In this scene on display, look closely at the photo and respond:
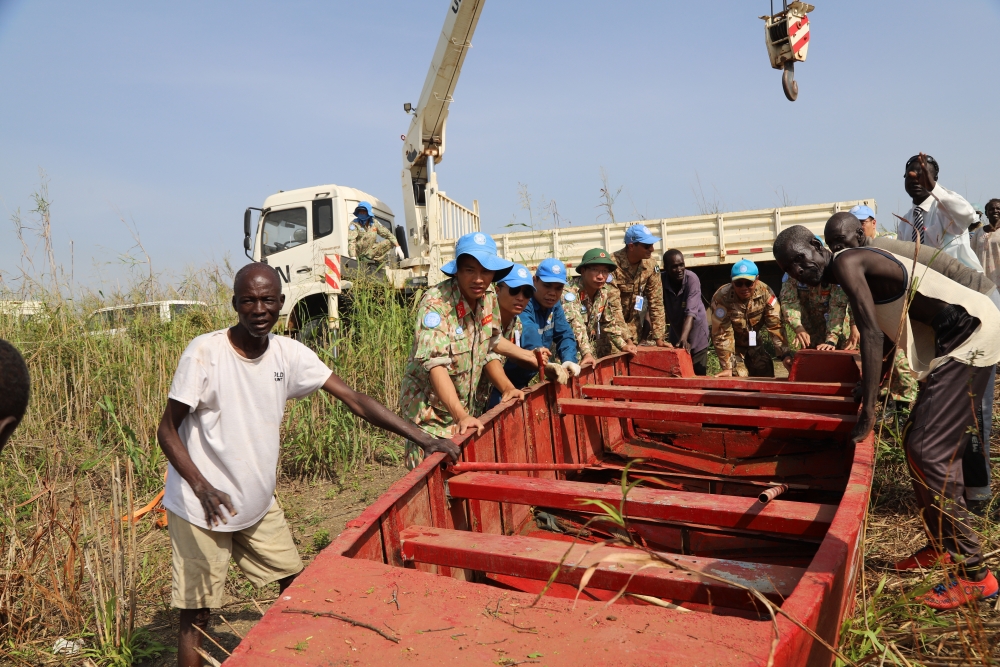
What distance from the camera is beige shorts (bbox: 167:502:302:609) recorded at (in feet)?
7.59

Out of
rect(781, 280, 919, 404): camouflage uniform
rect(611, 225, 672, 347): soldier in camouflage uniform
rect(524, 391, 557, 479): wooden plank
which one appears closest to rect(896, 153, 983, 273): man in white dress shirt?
rect(781, 280, 919, 404): camouflage uniform

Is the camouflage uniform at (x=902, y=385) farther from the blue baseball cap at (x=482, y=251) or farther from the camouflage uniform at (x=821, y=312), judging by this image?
the blue baseball cap at (x=482, y=251)

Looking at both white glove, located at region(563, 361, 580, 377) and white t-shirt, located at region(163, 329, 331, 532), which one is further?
white glove, located at region(563, 361, 580, 377)

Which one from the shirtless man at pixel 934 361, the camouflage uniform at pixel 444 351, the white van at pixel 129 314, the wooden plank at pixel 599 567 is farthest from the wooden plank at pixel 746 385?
the white van at pixel 129 314

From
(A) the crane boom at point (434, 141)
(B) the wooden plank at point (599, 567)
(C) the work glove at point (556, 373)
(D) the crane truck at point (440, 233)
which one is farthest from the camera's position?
(A) the crane boom at point (434, 141)

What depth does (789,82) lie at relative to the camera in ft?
19.8

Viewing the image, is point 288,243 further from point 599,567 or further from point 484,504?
point 599,567

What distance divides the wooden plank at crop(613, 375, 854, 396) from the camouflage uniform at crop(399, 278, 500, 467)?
6.83 ft

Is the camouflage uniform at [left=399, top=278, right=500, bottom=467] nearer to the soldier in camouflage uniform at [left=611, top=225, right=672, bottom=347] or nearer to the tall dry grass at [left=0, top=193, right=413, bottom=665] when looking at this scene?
the tall dry grass at [left=0, top=193, right=413, bottom=665]

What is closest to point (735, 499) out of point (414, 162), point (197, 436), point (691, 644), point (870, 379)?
point (870, 379)

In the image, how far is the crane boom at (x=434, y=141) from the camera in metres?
9.43

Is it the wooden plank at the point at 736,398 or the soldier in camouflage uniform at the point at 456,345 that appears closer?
the soldier in camouflage uniform at the point at 456,345

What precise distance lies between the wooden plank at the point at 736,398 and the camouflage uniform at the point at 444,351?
1346mm

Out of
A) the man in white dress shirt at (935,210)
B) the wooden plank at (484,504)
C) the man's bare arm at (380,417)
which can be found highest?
the man in white dress shirt at (935,210)
